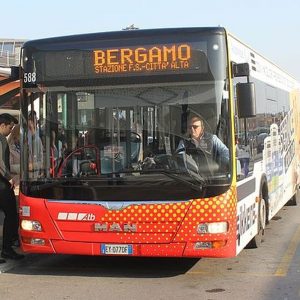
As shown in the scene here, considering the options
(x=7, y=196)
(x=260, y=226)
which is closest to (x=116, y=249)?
(x=7, y=196)

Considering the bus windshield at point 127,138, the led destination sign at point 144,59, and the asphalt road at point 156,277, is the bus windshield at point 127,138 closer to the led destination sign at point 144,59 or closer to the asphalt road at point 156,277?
the led destination sign at point 144,59

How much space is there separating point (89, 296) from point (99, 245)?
68 cm

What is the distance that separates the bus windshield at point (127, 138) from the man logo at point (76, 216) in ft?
0.63

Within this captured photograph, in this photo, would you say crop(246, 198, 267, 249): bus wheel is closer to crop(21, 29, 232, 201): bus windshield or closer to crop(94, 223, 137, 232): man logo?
crop(21, 29, 232, 201): bus windshield

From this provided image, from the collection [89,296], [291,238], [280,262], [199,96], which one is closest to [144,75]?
[199,96]

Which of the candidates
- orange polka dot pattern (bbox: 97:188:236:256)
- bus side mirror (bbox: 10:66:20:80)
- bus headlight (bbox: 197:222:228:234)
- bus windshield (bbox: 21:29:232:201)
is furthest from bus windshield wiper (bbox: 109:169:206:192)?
bus side mirror (bbox: 10:66:20:80)

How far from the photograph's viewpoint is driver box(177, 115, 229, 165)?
6.22 metres

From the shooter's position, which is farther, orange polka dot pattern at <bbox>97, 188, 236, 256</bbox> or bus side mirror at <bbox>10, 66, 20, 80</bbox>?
bus side mirror at <bbox>10, 66, 20, 80</bbox>

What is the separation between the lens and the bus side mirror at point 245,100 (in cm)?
636

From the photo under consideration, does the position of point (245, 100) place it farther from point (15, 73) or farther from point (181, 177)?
point (15, 73)

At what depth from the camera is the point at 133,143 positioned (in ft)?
21.1

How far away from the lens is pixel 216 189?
6141 millimetres

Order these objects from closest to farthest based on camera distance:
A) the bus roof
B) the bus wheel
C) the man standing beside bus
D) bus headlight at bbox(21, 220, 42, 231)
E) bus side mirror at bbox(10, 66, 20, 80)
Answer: the bus roof → bus headlight at bbox(21, 220, 42, 231) → bus side mirror at bbox(10, 66, 20, 80) → the man standing beside bus → the bus wheel

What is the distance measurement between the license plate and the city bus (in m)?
0.01
